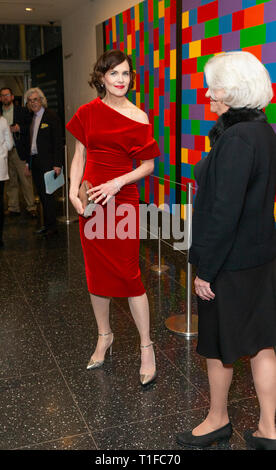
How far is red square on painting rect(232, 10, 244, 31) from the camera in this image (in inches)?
153

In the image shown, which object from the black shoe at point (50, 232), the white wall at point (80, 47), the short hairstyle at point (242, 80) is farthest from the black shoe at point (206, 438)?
the white wall at point (80, 47)

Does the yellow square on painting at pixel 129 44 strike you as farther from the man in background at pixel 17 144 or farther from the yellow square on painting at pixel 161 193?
the yellow square on painting at pixel 161 193

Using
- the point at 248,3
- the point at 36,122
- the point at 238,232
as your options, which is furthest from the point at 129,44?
the point at 238,232

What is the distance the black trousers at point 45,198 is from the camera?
19.1 ft

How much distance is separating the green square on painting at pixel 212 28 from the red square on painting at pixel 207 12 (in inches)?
1.4

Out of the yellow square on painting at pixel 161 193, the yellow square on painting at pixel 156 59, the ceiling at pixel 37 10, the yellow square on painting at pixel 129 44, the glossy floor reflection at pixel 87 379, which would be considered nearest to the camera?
the glossy floor reflection at pixel 87 379

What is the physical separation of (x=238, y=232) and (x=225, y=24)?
289cm

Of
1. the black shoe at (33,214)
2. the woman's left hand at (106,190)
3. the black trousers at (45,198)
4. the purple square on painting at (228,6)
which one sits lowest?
the black shoe at (33,214)

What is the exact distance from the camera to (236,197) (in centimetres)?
173

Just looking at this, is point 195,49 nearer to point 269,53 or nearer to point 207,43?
point 207,43

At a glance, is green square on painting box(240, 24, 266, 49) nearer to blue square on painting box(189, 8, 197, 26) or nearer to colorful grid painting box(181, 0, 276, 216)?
colorful grid painting box(181, 0, 276, 216)

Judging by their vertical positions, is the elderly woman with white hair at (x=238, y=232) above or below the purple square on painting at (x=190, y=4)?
below

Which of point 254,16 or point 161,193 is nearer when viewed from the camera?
point 254,16

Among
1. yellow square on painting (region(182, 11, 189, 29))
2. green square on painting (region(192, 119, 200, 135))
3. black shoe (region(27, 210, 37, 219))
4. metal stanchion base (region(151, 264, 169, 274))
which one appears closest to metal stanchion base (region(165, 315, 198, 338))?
metal stanchion base (region(151, 264, 169, 274))
